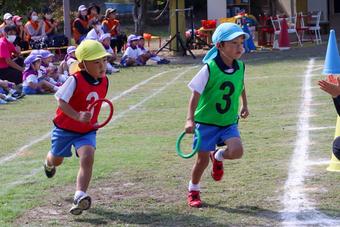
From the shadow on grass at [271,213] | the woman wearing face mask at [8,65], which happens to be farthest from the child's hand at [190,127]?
the woman wearing face mask at [8,65]

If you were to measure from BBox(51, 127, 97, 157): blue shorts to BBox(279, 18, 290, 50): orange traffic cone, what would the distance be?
19.7m

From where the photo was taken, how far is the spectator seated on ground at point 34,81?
1769cm

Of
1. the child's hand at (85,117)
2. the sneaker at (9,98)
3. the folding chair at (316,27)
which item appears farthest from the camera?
the folding chair at (316,27)

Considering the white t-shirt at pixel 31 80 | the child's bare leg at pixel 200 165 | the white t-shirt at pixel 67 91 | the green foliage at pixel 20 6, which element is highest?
the green foliage at pixel 20 6

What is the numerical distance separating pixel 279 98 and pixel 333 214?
8.08 m

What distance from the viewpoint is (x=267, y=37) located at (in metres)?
29.2

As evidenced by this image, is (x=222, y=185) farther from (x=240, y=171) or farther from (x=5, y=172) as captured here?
(x=5, y=172)

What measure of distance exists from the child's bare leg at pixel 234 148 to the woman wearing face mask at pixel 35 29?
60.3 feet

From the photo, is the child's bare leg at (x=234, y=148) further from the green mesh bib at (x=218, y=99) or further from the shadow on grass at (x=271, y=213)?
the shadow on grass at (x=271, y=213)

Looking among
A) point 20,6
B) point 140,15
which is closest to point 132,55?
point 140,15

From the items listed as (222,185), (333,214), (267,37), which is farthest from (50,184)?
(267,37)

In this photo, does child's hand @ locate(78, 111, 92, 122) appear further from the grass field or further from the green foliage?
the green foliage

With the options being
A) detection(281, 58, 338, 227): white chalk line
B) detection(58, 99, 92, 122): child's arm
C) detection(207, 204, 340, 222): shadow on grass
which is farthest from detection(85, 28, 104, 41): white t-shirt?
detection(207, 204, 340, 222): shadow on grass

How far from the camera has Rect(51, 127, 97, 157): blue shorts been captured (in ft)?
23.2
